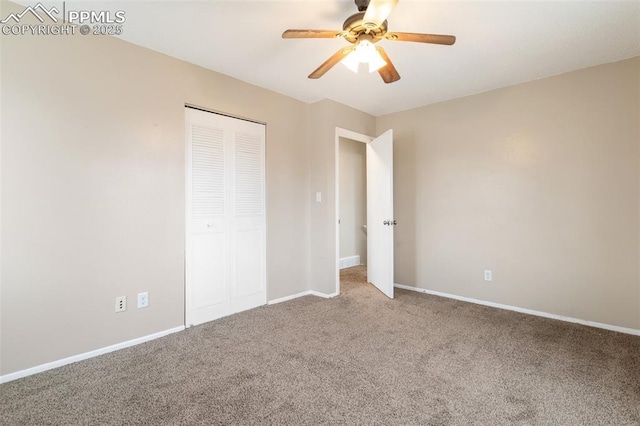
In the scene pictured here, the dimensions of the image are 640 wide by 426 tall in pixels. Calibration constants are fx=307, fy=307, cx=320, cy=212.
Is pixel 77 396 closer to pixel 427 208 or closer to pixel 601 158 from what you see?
pixel 427 208

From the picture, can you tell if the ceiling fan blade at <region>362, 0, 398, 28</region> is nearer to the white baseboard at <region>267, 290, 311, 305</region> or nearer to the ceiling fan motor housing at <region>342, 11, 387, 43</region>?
the ceiling fan motor housing at <region>342, 11, 387, 43</region>

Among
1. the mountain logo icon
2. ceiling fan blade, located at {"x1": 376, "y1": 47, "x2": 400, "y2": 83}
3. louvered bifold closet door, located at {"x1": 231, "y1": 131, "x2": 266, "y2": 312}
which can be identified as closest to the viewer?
the mountain logo icon

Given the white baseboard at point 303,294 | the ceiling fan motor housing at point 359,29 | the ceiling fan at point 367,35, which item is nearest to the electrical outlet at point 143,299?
the white baseboard at point 303,294

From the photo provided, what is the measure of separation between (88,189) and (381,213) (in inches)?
118

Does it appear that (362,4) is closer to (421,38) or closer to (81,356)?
(421,38)

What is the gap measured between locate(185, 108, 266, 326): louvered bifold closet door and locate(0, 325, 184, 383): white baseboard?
0.26 metres

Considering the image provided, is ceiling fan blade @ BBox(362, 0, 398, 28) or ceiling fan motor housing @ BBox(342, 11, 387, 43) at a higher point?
ceiling fan motor housing @ BBox(342, 11, 387, 43)

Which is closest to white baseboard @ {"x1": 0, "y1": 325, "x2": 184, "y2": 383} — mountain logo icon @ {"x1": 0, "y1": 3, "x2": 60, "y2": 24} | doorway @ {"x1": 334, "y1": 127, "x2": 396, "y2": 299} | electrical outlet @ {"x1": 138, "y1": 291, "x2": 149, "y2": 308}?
electrical outlet @ {"x1": 138, "y1": 291, "x2": 149, "y2": 308}

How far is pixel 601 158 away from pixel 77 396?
4321 mm

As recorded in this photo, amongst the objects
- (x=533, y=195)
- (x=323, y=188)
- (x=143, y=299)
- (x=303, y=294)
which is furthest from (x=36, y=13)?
(x=533, y=195)

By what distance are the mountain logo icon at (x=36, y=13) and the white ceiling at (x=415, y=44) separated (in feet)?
0.96

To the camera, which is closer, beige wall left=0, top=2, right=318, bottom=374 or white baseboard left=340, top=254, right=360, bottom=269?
beige wall left=0, top=2, right=318, bottom=374

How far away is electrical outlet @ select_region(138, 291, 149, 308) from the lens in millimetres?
2447

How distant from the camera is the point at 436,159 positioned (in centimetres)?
382
